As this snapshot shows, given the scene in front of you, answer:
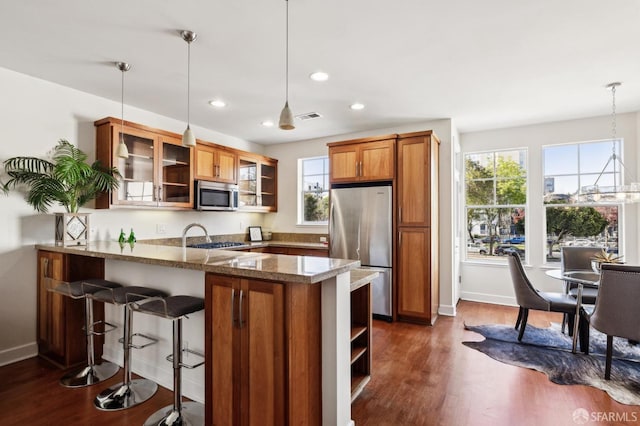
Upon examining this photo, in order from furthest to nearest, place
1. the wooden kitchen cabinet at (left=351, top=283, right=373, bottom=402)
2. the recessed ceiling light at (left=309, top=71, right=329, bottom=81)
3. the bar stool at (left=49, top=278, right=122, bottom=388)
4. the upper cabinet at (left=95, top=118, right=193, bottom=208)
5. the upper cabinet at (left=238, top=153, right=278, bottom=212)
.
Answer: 1. the upper cabinet at (left=238, top=153, right=278, bottom=212)
2. the upper cabinet at (left=95, top=118, right=193, bottom=208)
3. the recessed ceiling light at (left=309, top=71, right=329, bottom=81)
4. the bar stool at (left=49, top=278, right=122, bottom=388)
5. the wooden kitchen cabinet at (left=351, top=283, right=373, bottom=402)

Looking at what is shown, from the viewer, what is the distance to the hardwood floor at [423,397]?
212 cm

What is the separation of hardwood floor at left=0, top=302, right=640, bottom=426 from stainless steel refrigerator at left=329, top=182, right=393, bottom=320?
3.51 feet

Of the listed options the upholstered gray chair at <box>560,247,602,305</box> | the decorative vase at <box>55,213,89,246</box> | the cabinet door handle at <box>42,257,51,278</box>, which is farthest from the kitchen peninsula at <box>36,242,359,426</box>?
the upholstered gray chair at <box>560,247,602,305</box>

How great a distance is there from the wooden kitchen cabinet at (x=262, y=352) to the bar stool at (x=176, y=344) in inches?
7.6

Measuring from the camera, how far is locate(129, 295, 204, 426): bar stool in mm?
1961

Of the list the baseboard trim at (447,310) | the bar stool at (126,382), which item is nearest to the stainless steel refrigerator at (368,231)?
the baseboard trim at (447,310)

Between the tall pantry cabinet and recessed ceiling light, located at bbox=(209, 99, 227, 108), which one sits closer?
recessed ceiling light, located at bbox=(209, 99, 227, 108)

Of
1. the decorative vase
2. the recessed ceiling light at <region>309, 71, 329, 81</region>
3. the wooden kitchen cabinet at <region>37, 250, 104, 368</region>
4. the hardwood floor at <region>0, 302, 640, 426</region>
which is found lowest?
the hardwood floor at <region>0, 302, 640, 426</region>

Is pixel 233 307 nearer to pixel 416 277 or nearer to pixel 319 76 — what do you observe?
pixel 319 76

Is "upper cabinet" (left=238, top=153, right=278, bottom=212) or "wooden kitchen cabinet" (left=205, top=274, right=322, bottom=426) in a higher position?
"upper cabinet" (left=238, top=153, right=278, bottom=212)

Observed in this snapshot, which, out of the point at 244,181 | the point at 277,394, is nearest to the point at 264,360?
the point at 277,394

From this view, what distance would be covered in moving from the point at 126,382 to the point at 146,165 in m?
2.28

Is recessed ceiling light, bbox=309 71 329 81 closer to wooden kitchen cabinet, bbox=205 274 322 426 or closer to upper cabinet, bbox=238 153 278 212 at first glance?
wooden kitchen cabinet, bbox=205 274 322 426

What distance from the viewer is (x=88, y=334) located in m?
2.60
